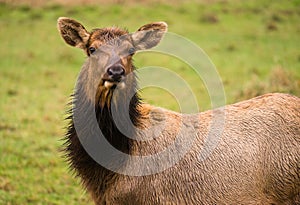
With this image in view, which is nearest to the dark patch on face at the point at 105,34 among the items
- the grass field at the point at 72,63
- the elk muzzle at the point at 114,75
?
the elk muzzle at the point at 114,75

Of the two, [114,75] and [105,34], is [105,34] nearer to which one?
[105,34]

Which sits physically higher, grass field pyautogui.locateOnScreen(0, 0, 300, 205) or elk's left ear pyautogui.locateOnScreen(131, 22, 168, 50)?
elk's left ear pyautogui.locateOnScreen(131, 22, 168, 50)

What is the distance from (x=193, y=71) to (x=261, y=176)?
414 inches

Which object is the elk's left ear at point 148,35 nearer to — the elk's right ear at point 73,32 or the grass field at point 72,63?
the elk's right ear at point 73,32

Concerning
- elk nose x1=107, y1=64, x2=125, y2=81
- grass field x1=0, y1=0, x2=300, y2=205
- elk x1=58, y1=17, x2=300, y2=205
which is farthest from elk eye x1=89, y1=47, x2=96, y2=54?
grass field x1=0, y1=0, x2=300, y2=205

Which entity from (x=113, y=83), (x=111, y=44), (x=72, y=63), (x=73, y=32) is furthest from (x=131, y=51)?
(x=72, y=63)

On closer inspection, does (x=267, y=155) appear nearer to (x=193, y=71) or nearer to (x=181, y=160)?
(x=181, y=160)

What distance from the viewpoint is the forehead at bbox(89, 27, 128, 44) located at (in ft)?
16.6

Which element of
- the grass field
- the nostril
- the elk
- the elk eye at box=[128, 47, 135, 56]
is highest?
the nostril

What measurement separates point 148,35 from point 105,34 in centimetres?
52

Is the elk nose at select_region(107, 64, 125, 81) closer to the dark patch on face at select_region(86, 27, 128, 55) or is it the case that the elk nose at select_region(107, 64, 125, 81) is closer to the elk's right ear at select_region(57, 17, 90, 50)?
the dark patch on face at select_region(86, 27, 128, 55)

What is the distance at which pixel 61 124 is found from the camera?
10922 millimetres

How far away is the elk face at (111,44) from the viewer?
4.69m

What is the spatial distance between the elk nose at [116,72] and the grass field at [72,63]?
5.95ft
